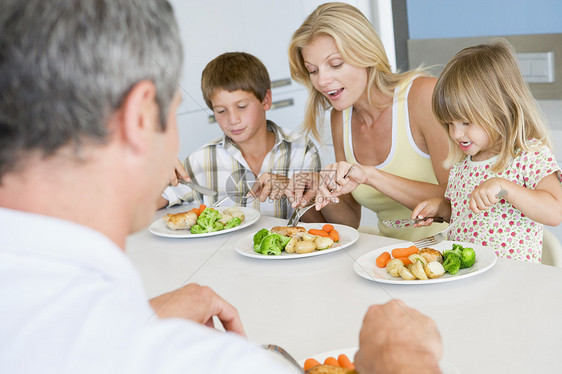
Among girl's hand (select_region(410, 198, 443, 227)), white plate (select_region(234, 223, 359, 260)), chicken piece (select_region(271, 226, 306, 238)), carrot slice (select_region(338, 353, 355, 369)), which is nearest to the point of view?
carrot slice (select_region(338, 353, 355, 369))

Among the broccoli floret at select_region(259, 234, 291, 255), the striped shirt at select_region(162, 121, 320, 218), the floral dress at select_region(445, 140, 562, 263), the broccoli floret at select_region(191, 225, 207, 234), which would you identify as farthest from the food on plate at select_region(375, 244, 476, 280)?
the striped shirt at select_region(162, 121, 320, 218)

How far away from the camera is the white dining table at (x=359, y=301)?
0.87m

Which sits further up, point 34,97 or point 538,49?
point 34,97

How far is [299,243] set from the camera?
1383mm

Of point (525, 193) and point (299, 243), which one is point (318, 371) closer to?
point (299, 243)

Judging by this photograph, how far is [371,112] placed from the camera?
1944mm

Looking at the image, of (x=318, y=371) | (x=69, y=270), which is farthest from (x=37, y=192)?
(x=318, y=371)

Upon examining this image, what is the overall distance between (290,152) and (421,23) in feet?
4.72

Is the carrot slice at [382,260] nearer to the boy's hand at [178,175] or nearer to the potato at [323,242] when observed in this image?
the potato at [323,242]

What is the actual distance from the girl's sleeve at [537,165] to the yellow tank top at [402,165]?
1.32ft

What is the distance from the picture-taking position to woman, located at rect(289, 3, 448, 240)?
1754 millimetres

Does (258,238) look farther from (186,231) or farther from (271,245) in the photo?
(186,231)

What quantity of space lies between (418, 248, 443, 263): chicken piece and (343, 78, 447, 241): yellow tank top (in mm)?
645

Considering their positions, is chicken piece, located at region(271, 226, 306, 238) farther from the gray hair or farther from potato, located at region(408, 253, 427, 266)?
the gray hair
